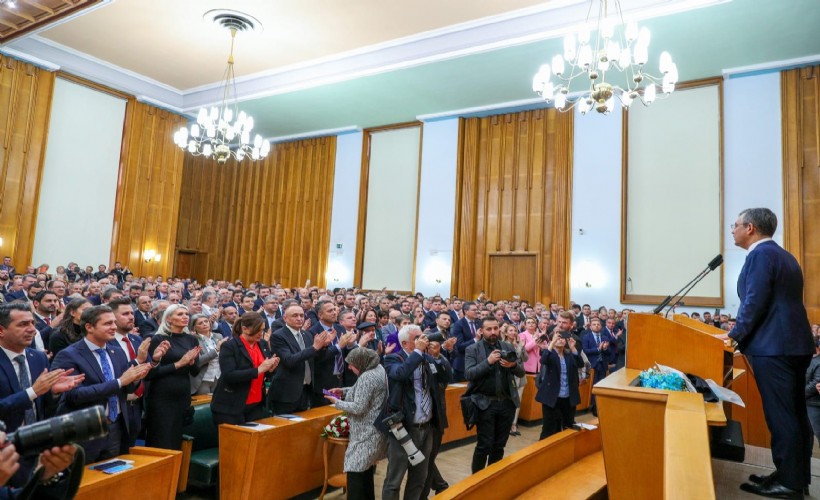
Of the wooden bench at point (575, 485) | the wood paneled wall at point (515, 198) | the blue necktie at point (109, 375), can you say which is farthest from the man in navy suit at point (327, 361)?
the wood paneled wall at point (515, 198)

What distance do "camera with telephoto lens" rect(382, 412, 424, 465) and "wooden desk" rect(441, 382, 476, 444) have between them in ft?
6.37

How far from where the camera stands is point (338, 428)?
12.8 feet

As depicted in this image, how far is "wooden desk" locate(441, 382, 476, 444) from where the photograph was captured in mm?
5171

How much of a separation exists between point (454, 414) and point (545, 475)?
2.26m

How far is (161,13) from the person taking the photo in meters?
10.2

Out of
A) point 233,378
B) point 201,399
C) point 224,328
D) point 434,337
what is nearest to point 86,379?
point 233,378

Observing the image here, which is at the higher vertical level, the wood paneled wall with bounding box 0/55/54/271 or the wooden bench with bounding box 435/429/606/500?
the wood paneled wall with bounding box 0/55/54/271

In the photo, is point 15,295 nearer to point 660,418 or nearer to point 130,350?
point 130,350

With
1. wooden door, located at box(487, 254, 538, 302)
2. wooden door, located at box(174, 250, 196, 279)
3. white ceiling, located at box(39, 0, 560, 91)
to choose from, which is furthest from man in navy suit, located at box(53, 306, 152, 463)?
wooden door, located at box(174, 250, 196, 279)

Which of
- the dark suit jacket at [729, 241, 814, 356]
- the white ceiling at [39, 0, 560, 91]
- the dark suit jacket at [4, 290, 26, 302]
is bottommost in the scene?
the dark suit jacket at [4, 290, 26, 302]

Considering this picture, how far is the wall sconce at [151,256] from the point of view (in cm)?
1364

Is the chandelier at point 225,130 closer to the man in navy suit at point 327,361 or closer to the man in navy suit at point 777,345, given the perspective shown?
the man in navy suit at point 327,361

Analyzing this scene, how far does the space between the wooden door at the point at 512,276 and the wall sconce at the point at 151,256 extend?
8210 millimetres

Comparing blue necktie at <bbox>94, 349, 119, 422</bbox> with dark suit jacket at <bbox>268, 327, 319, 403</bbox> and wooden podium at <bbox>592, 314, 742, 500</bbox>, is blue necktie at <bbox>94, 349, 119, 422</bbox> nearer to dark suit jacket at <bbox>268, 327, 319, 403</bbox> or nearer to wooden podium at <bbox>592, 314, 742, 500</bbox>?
dark suit jacket at <bbox>268, 327, 319, 403</bbox>
